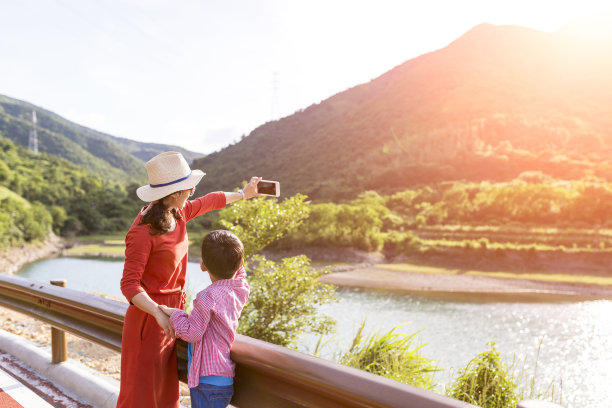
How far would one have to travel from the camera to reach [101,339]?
2783 mm

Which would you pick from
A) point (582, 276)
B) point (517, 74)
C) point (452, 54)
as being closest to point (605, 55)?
point (517, 74)

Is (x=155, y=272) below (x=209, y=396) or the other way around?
the other way around

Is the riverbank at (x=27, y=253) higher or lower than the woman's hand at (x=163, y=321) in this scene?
lower

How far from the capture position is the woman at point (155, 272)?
1.88 metres

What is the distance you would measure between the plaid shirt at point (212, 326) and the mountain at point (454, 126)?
288 ft

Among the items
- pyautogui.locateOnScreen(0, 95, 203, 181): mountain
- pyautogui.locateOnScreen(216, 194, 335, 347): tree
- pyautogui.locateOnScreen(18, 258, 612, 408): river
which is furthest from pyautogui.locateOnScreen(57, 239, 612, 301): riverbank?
pyautogui.locateOnScreen(0, 95, 203, 181): mountain

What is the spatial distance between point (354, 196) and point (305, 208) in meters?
81.1

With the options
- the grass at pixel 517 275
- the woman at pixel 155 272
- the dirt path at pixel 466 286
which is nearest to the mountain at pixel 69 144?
the grass at pixel 517 275

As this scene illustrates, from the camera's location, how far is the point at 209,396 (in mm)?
1843

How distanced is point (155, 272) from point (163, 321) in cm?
23

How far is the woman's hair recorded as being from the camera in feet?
6.13

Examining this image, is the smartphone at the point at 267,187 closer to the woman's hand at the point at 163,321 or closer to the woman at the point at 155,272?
the woman at the point at 155,272

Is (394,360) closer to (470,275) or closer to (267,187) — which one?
(267,187)

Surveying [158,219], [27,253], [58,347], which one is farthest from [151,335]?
[27,253]
